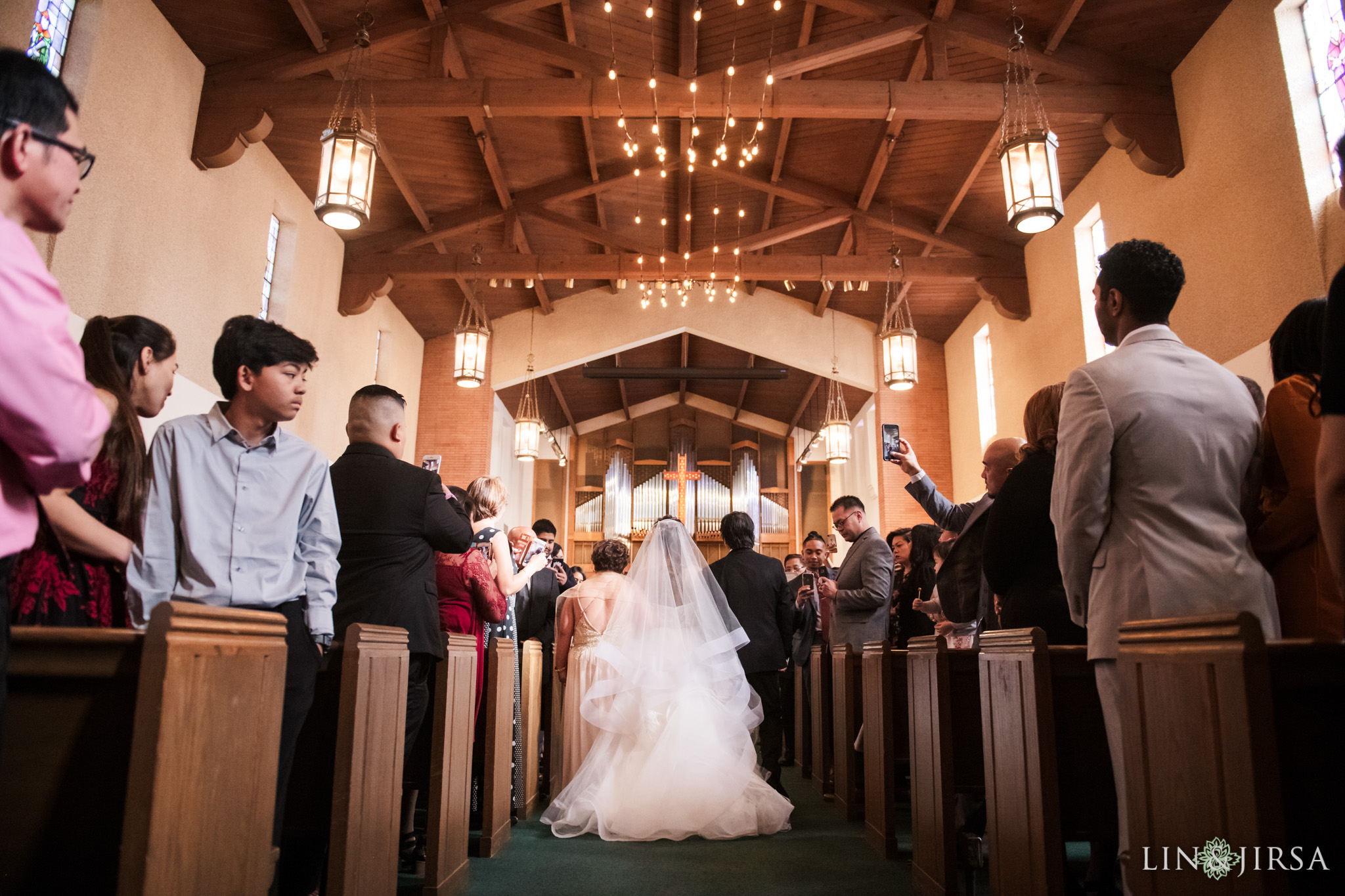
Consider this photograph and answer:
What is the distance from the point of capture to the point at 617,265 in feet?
28.3

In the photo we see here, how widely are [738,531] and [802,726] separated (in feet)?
8.00

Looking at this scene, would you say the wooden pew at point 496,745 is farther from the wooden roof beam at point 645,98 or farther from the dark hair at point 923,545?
the wooden roof beam at point 645,98

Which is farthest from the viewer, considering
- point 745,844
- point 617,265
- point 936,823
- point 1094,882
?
point 617,265

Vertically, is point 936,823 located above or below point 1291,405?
below

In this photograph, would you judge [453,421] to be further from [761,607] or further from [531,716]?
[761,607]

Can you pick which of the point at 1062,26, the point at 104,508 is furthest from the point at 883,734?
the point at 1062,26

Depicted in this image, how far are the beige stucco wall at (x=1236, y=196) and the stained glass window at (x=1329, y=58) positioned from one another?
86 millimetres

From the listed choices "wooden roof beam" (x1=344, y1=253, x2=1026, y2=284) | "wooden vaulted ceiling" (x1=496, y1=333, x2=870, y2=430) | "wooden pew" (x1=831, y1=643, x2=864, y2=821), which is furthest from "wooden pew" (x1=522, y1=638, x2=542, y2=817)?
"wooden vaulted ceiling" (x1=496, y1=333, x2=870, y2=430)

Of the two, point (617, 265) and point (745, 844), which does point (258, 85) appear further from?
point (745, 844)

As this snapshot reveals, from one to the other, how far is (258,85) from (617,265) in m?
3.56

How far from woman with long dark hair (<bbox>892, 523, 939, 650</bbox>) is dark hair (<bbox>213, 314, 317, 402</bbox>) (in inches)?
121

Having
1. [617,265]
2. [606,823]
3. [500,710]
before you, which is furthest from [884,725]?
[617,265]

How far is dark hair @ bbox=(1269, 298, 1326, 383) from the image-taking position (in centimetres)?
167

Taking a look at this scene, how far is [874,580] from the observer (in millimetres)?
4512
